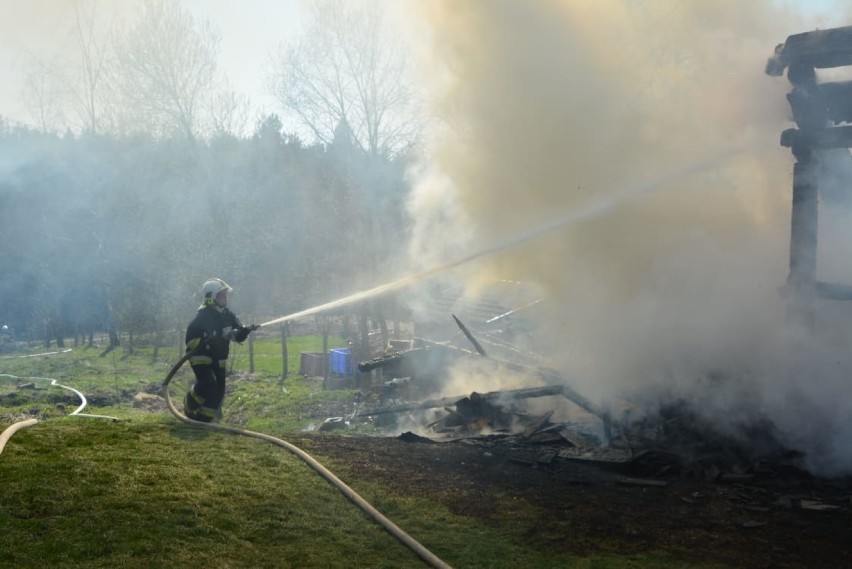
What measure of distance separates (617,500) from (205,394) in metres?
5.41

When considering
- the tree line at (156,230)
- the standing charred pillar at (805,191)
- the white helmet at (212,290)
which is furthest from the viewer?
the tree line at (156,230)

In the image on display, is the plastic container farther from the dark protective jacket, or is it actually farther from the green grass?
Result: the green grass

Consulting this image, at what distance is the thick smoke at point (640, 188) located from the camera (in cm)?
992

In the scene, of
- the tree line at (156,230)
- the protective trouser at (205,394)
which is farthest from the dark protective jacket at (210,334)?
the tree line at (156,230)

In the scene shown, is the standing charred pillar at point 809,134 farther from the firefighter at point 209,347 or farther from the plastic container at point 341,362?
the plastic container at point 341,362

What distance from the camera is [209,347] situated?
940 cm

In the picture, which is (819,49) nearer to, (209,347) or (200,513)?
(200,513)

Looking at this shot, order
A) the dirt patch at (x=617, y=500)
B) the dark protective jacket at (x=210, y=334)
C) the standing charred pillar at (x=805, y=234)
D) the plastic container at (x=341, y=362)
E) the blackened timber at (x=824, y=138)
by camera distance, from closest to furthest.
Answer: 1. the dirt patch at (x=617, y=500)
2. the blackened timber at (x=824, y=138)
3. the standing charred pillar at (x=805, y=234)
4. the dark protective jacket at (x=210, y=334)
5. the plastic container at (x=341, y=362)

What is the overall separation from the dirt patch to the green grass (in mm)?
247

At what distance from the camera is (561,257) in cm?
1298

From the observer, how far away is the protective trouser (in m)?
9.34

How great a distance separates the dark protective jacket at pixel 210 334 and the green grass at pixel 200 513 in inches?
48.1

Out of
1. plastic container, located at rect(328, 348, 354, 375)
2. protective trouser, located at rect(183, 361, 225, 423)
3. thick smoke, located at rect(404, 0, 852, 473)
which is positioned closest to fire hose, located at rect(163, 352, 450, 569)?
protective trouser, located at rect(183, 361, 225, 423)

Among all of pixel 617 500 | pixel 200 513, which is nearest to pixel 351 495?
pixel 200 513
